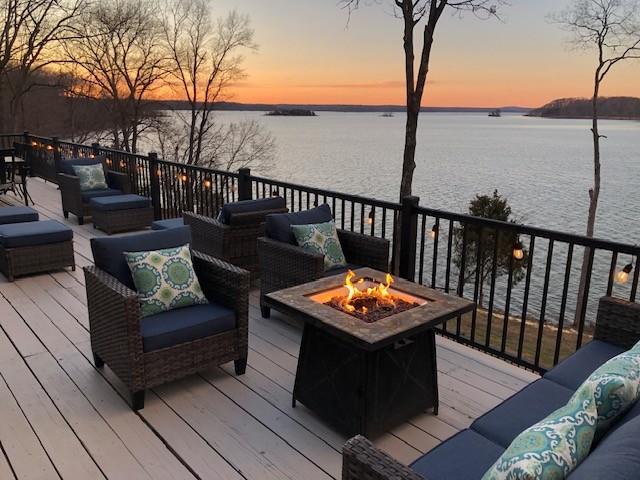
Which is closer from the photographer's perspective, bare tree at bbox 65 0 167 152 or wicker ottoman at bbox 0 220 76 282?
wicker ottoman at bbox 0 220 76 282

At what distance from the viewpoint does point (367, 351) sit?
87.4 inches

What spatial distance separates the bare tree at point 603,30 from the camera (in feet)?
46.9

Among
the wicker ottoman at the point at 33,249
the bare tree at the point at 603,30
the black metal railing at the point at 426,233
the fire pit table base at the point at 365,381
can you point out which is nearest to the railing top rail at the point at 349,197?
the black metal railing at the point at 426,233

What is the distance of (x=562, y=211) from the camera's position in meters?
25.1

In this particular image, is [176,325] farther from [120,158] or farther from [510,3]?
[510,3]

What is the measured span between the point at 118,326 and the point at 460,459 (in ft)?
6.14

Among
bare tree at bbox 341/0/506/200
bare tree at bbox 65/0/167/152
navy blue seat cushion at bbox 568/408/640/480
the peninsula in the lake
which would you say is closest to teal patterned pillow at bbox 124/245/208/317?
navy blue seat cushion at bbox 568/408/640/480

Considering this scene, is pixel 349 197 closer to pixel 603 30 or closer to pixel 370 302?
pixel 370 302

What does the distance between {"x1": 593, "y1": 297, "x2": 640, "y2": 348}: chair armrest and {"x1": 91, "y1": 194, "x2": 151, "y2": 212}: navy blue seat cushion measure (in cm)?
575

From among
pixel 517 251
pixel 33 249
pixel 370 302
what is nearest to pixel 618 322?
pixel 517 251

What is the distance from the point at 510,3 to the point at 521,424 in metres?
10.4

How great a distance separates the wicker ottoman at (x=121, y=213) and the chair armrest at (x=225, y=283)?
12.5ft

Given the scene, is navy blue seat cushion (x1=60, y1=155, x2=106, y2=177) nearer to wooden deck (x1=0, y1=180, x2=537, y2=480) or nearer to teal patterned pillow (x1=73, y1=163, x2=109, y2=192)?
teal patterned pillow (x1=73, y1=163, x2=109, y2=192)

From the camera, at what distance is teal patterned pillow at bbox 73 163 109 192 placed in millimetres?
7160
